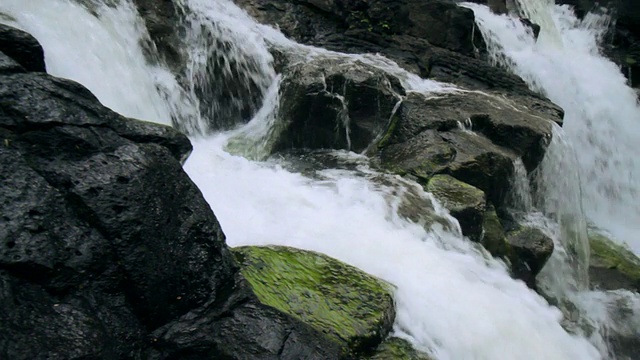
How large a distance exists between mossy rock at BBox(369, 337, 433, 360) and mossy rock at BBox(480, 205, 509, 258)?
3.25 meters

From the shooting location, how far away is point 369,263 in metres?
6.38

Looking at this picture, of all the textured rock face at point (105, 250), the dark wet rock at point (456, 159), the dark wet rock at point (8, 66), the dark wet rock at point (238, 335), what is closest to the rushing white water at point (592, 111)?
the dark wet rock at point (456, 159)

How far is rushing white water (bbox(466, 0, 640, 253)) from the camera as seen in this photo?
13.6 m

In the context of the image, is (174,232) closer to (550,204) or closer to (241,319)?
(241,319)

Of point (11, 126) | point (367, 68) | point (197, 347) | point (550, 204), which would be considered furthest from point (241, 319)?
point (550, 204)

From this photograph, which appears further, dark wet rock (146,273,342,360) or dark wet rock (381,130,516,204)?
dark wet rock (381,130,516,204)

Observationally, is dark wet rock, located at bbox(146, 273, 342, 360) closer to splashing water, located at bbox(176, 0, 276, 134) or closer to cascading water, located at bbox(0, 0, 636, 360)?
cascading water, located at bbox(0, 0, 636, 360)

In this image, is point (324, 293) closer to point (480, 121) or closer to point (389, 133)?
point (389, 133)

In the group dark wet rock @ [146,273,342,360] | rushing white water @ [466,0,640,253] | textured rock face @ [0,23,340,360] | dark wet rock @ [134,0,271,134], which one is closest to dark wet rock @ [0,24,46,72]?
textured rock face @ [0,23,340,360]

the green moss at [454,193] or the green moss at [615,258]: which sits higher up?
the green moss at [454,193]

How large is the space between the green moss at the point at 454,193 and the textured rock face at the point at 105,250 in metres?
4.15

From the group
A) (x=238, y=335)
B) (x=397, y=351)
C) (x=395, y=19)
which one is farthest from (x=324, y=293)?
(x=395, y=19)

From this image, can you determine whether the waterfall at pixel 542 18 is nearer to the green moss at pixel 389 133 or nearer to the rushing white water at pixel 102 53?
the green moss at pixel 389 133

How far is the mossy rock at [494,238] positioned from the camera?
26.7 ft
